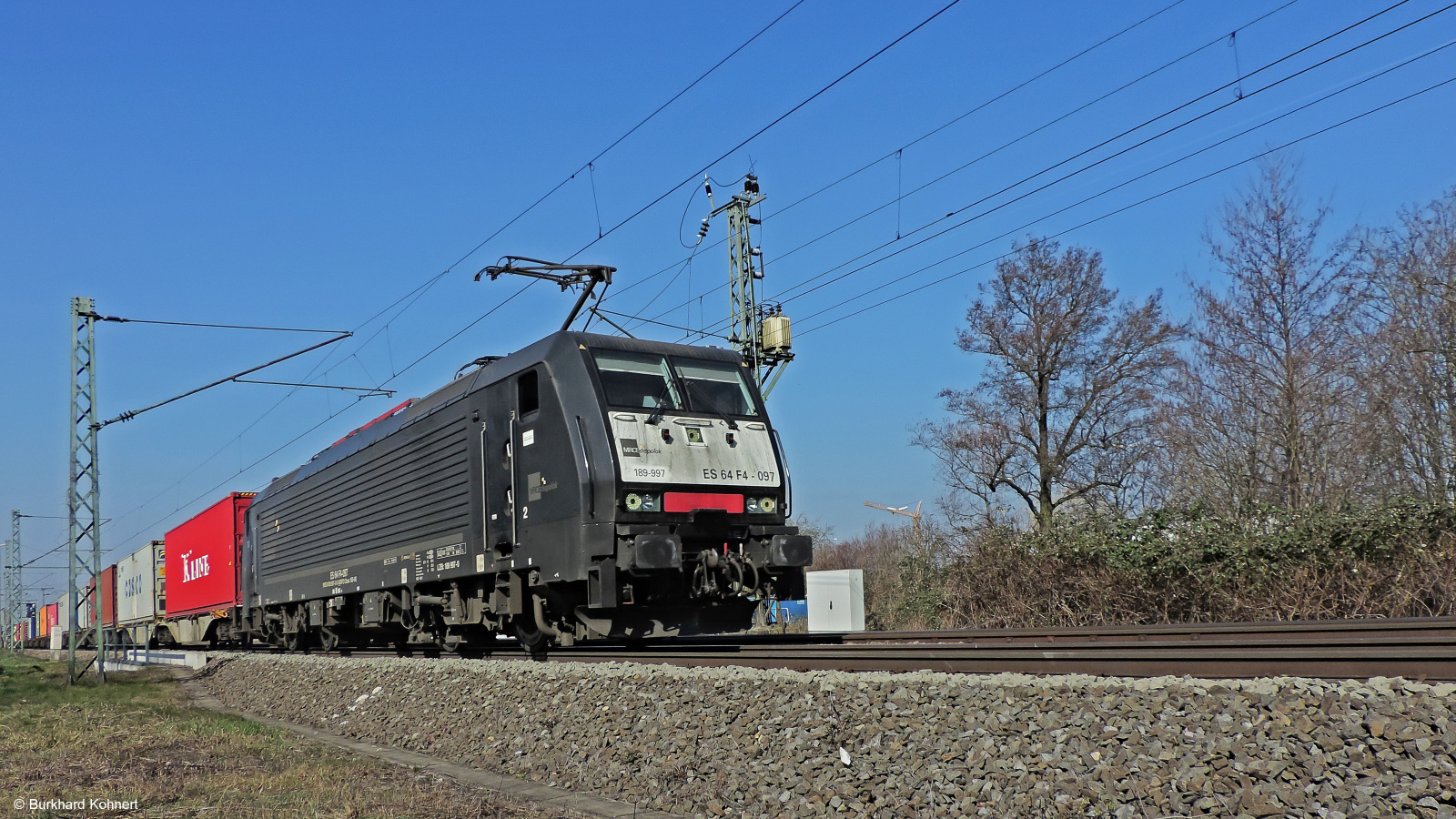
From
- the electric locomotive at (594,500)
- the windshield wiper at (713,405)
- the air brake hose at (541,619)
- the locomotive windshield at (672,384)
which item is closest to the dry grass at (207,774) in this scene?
the air brake hose at (541,619)

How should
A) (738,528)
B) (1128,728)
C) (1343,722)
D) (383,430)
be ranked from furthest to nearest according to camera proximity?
(383,430)
(738,528)
(1128,728)
(1343,722)

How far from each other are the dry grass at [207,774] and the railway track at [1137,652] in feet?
8.37

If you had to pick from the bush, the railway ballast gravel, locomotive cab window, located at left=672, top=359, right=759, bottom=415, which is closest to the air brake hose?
the railway ballast gravel

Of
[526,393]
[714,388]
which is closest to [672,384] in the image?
[714,388]

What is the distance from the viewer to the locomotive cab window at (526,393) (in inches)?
480

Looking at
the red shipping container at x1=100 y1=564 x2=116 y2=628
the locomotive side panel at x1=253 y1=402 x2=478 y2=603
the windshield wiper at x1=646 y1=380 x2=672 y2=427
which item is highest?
the windshield wiper at x1=646 y1=380 x2=672 y2=427

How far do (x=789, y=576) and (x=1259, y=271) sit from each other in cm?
1398

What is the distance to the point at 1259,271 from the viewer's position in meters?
20.9

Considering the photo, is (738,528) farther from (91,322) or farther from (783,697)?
(91,322)

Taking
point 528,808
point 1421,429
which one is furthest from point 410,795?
point 1421,429

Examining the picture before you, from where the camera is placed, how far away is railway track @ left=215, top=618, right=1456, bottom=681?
6.06 metres

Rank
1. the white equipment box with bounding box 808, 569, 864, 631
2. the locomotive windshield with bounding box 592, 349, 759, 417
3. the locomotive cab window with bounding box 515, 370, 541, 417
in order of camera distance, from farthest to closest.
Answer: the white equipment box with bounding box 808, 569, 864, 631 → the locomotive cab window with bounding box 515, 370, 541, 417 → the locomotive windshield with bounding box 592, 349, 759, 417

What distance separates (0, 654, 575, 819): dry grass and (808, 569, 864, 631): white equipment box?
1161cm

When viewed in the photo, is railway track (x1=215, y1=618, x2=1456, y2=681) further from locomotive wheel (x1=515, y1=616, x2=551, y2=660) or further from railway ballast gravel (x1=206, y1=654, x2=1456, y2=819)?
railway ballast gravel (x1=206, y1=654, x2=1456, y2=819)
